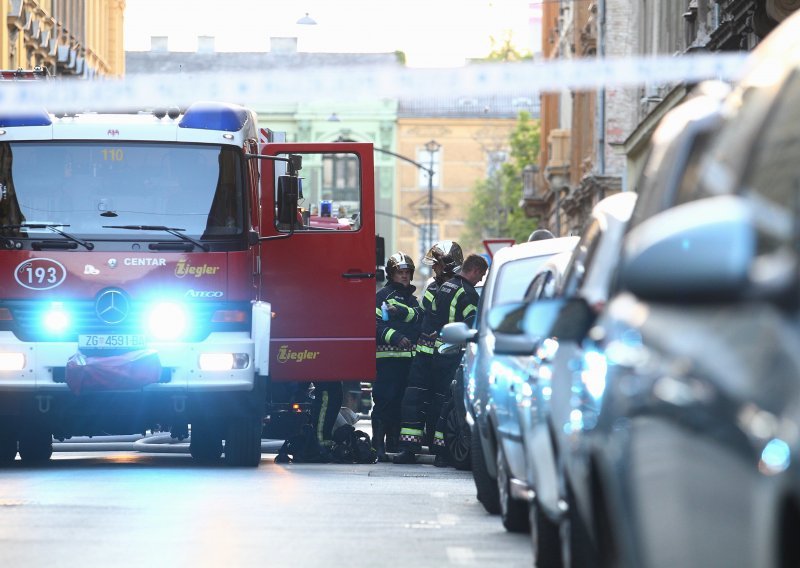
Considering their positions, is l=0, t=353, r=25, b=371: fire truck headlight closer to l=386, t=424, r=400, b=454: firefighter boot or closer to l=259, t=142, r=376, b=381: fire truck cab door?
l=259, t=142, r=376, b=381: fire truck cab door

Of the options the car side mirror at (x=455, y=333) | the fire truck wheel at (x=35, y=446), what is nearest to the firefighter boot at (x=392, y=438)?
the fire truck wheel at (x=35, y=446)

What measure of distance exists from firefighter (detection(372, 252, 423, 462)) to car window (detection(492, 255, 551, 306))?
233 inches

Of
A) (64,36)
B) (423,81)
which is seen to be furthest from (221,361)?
(64,36)

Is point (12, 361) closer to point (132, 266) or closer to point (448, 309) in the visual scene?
point (132, 266)

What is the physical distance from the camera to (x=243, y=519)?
11031mm

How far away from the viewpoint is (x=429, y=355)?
1784 cm

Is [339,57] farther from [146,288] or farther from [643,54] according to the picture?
[146,288]

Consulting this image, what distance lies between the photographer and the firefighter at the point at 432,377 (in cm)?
1758

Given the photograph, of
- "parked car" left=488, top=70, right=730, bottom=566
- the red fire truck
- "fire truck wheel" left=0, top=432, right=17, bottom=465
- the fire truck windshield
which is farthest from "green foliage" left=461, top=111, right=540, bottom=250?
"parked car" left=488, top=70, right=730, bottom=566

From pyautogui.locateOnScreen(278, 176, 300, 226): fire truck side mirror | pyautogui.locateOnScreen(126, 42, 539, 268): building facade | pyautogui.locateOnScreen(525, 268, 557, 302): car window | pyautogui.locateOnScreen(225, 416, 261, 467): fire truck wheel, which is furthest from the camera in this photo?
pyautogui.locateOnScreen(126, 42, 539, 268): building facade

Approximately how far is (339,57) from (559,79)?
3727 inches

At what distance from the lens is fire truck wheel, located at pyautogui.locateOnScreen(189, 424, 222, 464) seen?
17.4 metres

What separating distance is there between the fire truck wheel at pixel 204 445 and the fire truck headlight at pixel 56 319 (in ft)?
7.72

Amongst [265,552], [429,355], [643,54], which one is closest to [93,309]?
[429,355]
